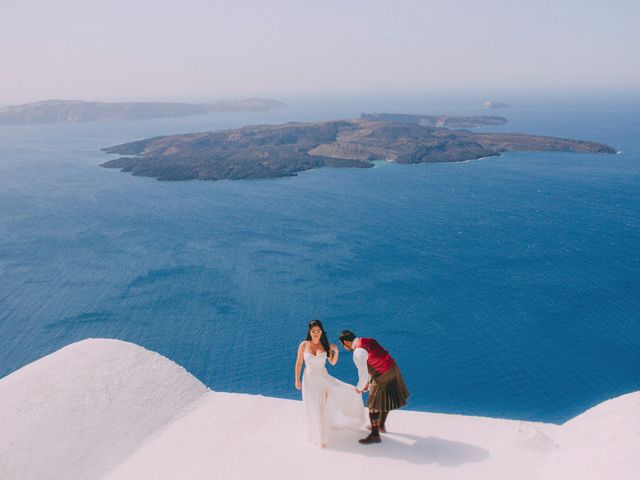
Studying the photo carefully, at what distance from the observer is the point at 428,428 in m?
9.94

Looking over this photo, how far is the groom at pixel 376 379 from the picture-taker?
8.88 metres

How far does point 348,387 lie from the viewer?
30.9 ft

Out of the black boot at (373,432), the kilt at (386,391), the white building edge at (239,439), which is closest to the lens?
the white building edge at (239,439)

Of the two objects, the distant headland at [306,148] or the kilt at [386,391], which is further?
the distant headland at [306,148]

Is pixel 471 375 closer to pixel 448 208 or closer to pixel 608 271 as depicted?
pixel 608 271

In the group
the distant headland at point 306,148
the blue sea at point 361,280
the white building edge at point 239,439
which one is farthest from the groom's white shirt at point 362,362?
the distant headland at point 306,148

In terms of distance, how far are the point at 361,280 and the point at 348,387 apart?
3756 cm

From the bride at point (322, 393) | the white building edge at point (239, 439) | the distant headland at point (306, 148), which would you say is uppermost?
the bride at point (322, 393)

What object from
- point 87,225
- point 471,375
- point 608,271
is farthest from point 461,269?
point 87,225

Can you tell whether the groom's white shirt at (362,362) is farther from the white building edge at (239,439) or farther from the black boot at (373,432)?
the white building edge at (239,439)

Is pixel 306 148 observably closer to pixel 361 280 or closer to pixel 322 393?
pixel 361 280

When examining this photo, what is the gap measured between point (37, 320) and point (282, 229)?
103 ft

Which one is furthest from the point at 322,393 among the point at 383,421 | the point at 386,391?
the point at 383,421

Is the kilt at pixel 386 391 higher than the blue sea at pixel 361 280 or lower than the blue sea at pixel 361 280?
higher
